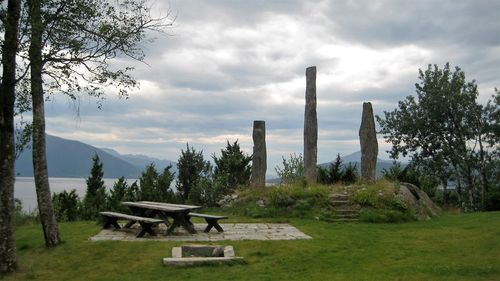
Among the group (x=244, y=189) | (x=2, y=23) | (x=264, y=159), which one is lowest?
(x=244, y=189)

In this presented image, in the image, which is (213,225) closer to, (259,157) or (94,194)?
(259,157)

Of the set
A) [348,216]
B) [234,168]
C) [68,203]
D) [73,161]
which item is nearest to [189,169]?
[234,168]

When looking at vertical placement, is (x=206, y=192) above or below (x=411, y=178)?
below

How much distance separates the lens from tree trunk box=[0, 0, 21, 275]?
25.4 feet

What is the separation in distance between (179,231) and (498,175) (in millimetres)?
22718

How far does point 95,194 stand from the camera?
17.6 metres

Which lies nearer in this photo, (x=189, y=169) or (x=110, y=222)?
(x=110, y=222)

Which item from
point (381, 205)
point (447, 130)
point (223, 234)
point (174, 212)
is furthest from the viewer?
point (447, 130)

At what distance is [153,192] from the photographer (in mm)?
18094

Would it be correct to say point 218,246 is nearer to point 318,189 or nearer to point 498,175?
point 318,189

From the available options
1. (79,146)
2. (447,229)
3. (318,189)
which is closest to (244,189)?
(318,189)

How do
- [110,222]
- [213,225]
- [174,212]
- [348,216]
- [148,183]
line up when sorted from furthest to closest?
[148,183] < [348,216] < [110,222] < [213,225] < [174,212]

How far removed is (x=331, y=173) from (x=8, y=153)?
41.4 ft

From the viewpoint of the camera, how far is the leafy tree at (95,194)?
16.5m
